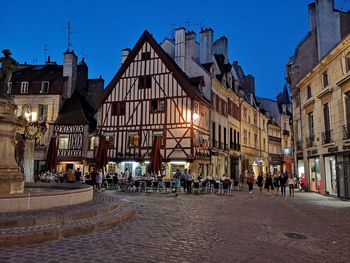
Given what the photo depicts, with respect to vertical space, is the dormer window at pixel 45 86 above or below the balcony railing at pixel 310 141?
above

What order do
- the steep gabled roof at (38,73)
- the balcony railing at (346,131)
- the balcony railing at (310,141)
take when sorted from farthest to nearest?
the steep gabled roof at (38,73)
the balcony railing at (310,141)
the balcony railing at (346,131)

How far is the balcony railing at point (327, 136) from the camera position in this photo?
605 inches

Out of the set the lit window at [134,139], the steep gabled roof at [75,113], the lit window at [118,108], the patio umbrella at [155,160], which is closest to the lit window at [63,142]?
→ the steep gabled roof at [75,113]

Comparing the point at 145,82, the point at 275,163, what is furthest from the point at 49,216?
the point at 275,163

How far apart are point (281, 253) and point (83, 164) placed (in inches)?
939

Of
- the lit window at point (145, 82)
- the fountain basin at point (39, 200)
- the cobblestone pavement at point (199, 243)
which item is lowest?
the cobblestone pavement at point (199, 243)

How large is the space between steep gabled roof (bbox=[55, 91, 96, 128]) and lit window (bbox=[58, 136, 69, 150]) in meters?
1.34

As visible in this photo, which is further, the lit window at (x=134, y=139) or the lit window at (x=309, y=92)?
the lit window at (x=134, y=139)

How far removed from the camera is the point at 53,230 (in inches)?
198

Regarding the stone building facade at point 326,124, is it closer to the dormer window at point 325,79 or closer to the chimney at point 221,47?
the dormer window at point 325,79

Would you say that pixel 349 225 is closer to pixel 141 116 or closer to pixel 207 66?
pixel 141 116

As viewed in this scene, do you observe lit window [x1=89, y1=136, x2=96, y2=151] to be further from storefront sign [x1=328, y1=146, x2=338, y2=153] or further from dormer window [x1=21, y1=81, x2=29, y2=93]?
storefront sign [x1=328, y1=146, x2=338, y2=153]

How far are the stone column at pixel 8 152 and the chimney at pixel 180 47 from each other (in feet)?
64.9

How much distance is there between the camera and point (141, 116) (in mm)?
23984
